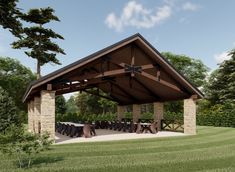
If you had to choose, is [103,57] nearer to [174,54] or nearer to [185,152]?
[185,152]

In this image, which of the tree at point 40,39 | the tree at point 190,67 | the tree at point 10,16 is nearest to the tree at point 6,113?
the tree at point 10,16

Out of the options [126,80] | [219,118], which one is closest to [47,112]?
[126,80]

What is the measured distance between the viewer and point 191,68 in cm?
5178

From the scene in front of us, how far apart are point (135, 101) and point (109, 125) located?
3.19 metres

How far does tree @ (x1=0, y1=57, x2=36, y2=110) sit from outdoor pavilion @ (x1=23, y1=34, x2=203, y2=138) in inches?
1121

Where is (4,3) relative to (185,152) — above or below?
above

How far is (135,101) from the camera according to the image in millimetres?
25375

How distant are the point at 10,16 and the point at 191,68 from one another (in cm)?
3907

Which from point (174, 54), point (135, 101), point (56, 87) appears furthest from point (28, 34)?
point (174, 54)

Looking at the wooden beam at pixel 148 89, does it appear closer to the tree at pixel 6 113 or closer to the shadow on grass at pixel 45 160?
the tree at pixel 6 113

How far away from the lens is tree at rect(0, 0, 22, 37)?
17891 mm

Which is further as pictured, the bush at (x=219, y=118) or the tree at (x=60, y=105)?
the tree at (x=60, y=105)

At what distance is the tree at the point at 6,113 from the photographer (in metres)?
16.5

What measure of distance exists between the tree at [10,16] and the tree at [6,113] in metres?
4.28
